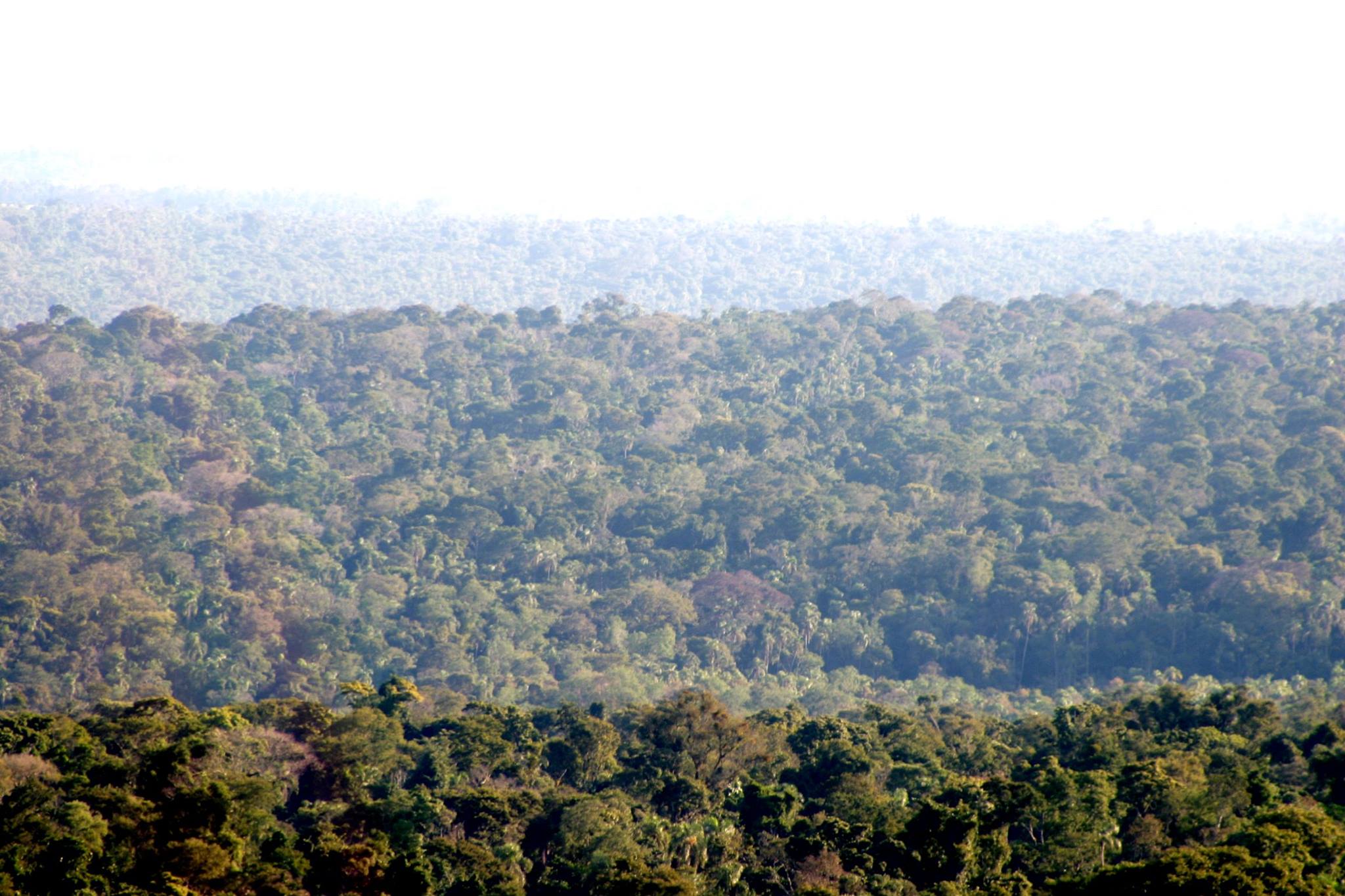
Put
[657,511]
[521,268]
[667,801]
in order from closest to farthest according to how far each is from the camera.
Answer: [667,801], [657,511], [521,268]

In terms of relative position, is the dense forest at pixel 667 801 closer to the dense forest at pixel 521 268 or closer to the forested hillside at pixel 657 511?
the forested hillside at pixel 657 511

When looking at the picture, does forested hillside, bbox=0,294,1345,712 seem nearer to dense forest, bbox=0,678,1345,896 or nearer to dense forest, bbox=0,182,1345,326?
dense forest, bbox=0,678,1345,896

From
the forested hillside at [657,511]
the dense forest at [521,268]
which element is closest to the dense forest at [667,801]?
the forested hillside at [657,511]

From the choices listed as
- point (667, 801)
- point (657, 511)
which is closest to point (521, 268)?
point (657, 511)

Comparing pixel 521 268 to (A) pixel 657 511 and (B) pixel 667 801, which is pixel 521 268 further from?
(B) pixel 667 801

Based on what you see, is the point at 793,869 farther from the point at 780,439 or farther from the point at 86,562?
the point at 780,439
